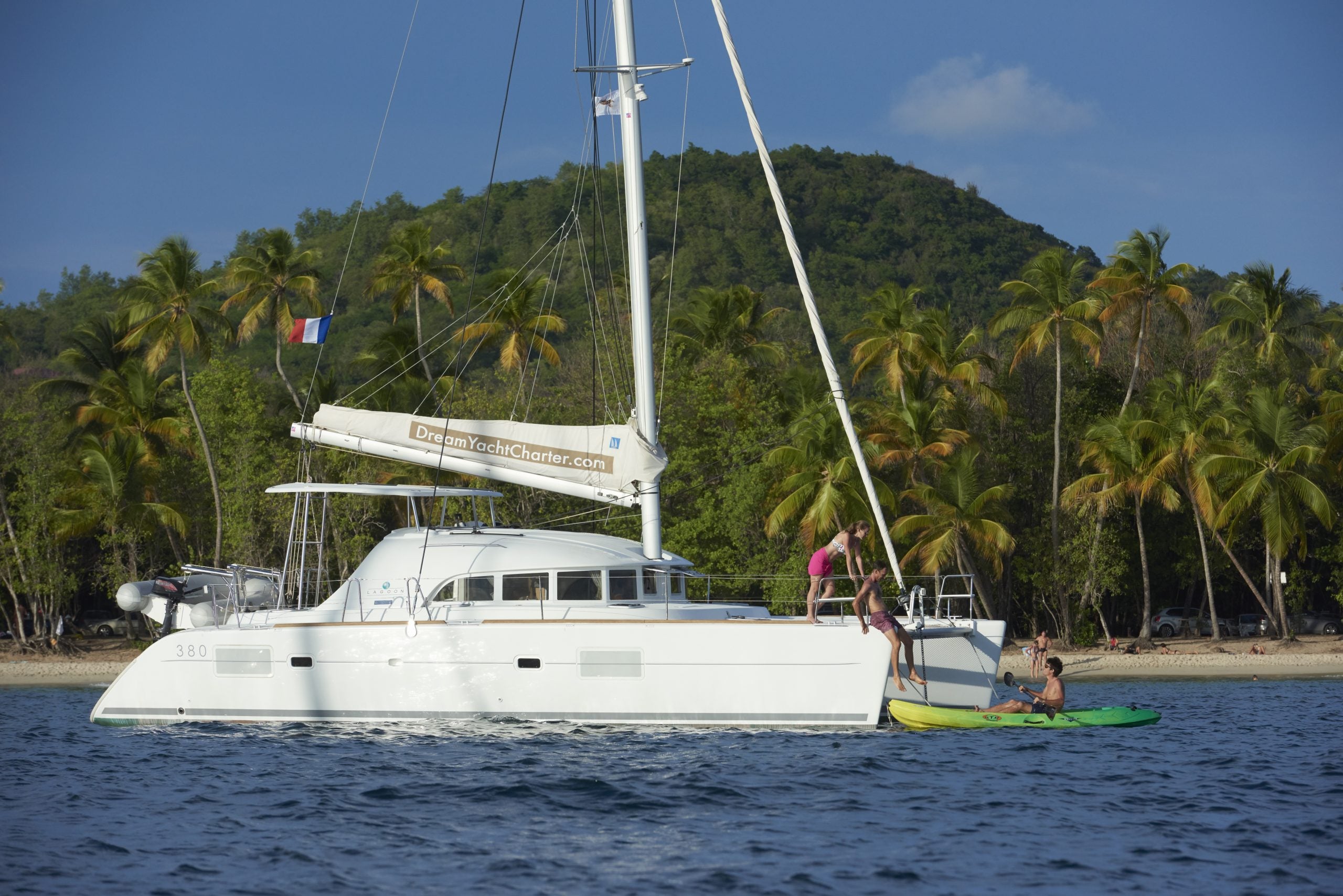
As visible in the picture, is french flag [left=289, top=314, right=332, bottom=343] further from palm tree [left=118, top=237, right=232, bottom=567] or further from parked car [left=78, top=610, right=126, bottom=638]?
parked car [left=78, top=610, right=126, bottom=638]

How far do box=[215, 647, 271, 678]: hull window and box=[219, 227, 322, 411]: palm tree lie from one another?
20.8 m

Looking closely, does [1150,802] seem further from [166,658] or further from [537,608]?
[166,658]

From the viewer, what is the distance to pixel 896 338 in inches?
→ 1293

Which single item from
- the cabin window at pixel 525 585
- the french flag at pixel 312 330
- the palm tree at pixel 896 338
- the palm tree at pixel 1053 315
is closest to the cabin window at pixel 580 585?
the cabin window at pixel 525 585

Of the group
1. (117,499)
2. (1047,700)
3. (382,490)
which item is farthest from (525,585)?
(117,499)

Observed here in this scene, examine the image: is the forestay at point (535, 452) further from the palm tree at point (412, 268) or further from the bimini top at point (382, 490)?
the palm tree at point (412, 268)

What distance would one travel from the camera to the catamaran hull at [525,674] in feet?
43.8

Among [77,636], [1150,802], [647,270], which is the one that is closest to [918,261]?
[77,636]

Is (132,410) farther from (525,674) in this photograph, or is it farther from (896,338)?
(525,674)

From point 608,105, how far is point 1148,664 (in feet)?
66.6

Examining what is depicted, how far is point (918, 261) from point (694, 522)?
35.6 meters

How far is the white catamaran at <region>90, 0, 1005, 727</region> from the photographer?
13.4 m

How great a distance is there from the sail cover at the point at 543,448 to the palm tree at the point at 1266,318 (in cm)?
2370

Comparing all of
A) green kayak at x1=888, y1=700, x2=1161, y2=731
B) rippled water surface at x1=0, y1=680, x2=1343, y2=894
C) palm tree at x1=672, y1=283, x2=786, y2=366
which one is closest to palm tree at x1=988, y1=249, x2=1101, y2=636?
palm tree at x1=672, y1=283, x2=786, y2=366
